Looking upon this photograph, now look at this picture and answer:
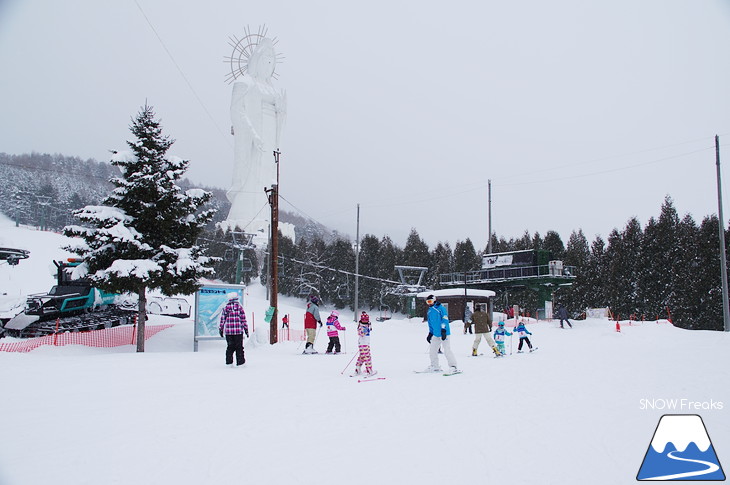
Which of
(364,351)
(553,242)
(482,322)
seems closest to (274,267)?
(482,322)

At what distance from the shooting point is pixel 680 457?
5355mm

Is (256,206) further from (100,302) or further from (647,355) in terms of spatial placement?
(647,355)

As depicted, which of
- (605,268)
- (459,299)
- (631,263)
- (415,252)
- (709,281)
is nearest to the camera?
(459,299)

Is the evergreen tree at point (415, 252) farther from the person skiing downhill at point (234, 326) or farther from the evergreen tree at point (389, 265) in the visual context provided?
the person skiing downhill at point (234, 326)

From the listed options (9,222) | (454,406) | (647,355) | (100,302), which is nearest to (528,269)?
(647,355)

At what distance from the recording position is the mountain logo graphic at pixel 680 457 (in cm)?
507

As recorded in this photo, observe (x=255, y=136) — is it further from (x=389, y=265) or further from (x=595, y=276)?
(x=595, y=276)

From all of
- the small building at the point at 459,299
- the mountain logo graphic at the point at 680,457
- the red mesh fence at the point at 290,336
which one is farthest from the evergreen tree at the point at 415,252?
the mountain logo graphic at the point at 680,457

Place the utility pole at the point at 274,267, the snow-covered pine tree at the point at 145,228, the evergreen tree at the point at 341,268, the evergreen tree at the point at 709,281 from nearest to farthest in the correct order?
1. the snow-covered pine tree at the point at 145,228
2. the utility pole at the point at 274,267
3. the evergreen tree at the point at 709,281
4. the evergreen tree at the point at 341,268

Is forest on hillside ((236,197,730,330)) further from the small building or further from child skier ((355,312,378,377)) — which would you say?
child skier ((355,312,378,377))

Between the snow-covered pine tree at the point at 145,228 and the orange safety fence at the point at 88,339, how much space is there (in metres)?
2.33

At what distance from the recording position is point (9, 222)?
87.0 meters

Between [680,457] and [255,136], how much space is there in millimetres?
53538

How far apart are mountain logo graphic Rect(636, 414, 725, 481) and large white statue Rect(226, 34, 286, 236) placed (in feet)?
163
